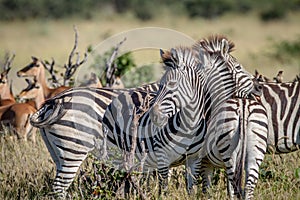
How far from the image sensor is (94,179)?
23.5ft

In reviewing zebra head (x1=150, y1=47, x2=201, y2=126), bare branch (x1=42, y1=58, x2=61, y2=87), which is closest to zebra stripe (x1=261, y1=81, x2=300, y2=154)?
zebra head (x1=150, y1=47, x2=201, y2=126)

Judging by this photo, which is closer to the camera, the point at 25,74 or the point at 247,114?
the point at 247,114

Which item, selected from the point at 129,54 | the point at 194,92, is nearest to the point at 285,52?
the point at 129,54

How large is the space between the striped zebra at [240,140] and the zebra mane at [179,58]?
62 cm

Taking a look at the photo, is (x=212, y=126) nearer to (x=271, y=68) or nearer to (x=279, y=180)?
→ (x=279, y=180)

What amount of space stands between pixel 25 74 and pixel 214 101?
8.17 m

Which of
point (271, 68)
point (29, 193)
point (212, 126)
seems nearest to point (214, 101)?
point (212, 126)

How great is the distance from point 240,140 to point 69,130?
2092mm

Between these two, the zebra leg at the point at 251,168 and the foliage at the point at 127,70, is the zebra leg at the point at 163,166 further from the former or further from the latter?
the foliage at the point at 127,70

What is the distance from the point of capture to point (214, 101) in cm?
719

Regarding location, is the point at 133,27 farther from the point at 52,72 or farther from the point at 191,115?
the point at 191,115

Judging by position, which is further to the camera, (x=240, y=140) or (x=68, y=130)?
(x=68, y=130)

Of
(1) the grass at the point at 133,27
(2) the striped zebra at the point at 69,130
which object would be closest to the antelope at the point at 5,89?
(2) the striped zebra at the point at 69,130

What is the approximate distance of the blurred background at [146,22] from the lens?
96.2 feet
